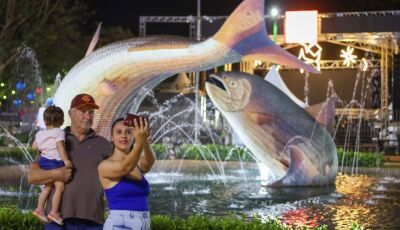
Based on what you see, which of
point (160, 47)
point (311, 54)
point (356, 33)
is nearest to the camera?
point (160, 47)

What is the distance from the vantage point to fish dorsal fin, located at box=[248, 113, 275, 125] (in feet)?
44.2

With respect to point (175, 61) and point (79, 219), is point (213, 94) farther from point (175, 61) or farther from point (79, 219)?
point (79, 219)

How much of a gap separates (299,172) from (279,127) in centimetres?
101

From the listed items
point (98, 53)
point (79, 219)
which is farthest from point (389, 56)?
point (79, 219)

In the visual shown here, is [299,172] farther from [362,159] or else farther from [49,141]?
[49,141]

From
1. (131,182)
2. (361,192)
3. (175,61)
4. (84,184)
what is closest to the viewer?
(131,182)

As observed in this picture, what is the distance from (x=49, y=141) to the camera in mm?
5035

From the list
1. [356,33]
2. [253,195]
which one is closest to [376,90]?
[356,33]

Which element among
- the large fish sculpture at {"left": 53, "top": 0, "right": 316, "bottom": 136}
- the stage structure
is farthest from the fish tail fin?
the stage structure

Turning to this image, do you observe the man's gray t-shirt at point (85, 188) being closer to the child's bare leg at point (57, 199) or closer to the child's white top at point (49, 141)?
the child's bare leg at point (57, 199)

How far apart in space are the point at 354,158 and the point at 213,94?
26.1 feet

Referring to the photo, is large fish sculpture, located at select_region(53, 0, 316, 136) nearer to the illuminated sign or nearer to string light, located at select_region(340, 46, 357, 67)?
the illuminated sign

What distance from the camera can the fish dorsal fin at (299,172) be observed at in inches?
529

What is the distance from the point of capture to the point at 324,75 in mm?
36719
